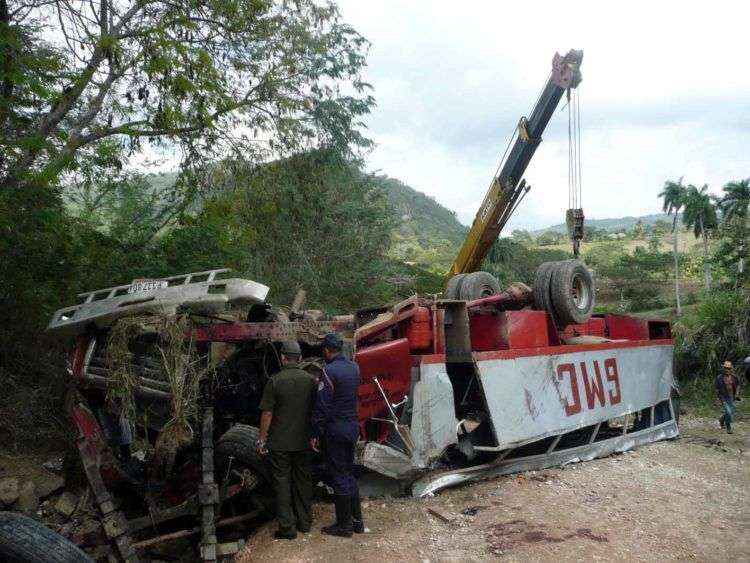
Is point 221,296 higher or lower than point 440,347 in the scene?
higher

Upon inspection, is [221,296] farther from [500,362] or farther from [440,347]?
[500,362]

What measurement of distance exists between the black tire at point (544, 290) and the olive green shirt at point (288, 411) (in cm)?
375

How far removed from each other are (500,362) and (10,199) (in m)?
5.90

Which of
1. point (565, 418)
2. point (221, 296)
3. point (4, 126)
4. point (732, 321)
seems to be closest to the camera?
point (221, 296)

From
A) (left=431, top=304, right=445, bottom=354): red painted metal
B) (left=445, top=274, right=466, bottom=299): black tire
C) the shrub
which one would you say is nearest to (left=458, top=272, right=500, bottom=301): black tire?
(left=445, top=274, right=466, bottom=299): black tire

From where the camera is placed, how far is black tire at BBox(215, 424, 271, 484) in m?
5.54

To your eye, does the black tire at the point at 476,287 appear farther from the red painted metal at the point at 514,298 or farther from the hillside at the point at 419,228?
the hillside at the point at 419,228

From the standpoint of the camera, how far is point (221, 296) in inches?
203

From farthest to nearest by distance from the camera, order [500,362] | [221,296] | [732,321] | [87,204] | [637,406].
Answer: [732,321], [87,204], [637,406], [500,362], [221,296]

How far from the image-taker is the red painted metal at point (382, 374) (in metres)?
5.91

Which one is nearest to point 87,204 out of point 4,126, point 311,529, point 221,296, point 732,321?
point 4,126

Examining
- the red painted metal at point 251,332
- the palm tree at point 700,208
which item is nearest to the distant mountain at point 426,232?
the palm tree at point 700,208

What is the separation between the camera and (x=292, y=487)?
5.34 metres

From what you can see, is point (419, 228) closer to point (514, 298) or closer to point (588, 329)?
point (588, 329)
